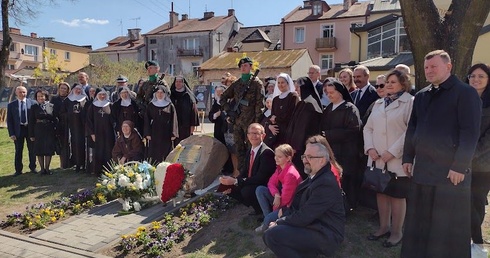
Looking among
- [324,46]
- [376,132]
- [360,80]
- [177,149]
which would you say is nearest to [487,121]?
[376,132]

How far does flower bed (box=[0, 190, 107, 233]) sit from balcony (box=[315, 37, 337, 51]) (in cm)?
3917

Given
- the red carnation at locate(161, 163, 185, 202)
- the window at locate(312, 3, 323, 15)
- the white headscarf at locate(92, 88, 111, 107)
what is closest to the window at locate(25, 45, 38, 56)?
the window at locate(312, 3, 323, 15)

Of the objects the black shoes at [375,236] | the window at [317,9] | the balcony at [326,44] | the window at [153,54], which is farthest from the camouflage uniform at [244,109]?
the window at [153,54]

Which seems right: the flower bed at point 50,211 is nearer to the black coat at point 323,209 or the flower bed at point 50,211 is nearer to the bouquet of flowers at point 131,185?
the bouquet of flowers at point 131,185

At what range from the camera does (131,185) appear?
21.3 ft

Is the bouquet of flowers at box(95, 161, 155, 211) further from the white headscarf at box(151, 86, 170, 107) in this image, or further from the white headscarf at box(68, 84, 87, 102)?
the white headscarf at box(68, 84, 87, 102)

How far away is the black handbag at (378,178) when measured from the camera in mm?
4551

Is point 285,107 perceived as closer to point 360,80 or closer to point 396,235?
point 360,80

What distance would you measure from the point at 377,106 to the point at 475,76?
3.38ft

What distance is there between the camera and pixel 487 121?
13.5 ft

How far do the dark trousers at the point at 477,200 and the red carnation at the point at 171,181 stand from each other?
4.11 metres

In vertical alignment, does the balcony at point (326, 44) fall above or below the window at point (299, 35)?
below

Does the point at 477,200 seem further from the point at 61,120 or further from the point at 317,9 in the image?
the point at 317,9

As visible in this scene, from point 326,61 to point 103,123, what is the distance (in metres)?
38.4
